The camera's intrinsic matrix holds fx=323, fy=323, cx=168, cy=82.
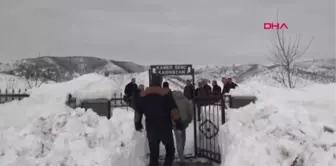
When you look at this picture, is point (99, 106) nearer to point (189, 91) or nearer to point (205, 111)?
point (205, 111)

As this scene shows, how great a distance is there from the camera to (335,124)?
5.45 metres

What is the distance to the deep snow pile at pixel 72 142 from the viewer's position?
5473mm

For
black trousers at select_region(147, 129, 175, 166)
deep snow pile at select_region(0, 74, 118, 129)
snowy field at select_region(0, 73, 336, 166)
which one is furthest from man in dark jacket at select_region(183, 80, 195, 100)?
black trousers at select_region(147, 129, 175, 166)

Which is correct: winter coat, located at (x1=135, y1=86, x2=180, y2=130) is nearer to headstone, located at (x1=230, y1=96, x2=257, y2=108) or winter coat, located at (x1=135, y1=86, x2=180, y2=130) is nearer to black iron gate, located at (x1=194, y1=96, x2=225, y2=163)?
black iron gate, located at (x1=194, y1=96, x2=225, y2=163)

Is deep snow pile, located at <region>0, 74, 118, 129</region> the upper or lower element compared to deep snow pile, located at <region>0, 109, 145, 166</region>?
upper

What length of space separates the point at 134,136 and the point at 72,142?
1.62 metres

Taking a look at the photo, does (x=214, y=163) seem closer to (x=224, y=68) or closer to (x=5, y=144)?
(x=5, y=144)

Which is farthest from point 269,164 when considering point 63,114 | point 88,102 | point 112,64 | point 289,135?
point 112,64

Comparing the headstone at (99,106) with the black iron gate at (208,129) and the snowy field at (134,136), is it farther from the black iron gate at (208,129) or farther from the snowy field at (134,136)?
the black iron gate at (208,129)

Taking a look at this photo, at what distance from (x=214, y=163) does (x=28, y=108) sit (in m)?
4.70

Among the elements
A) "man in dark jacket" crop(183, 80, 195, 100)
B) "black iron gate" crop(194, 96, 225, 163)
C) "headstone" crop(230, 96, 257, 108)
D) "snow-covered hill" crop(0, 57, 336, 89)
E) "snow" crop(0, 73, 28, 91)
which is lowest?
"black iron gate" crop(194, 96, 225, 163)

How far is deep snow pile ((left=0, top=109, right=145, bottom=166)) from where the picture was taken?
18.0 ft

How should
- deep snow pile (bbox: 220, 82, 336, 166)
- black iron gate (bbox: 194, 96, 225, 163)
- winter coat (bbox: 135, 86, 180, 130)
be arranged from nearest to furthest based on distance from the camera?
deep snow pile (bbox: 220, 82, 336, 166) → winter coat (bbox: 135, 86, 180, 130) → black iron gate (bbox: 194, 96, 225, 163)

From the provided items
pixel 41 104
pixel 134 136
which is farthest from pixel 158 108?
pixel 41 104
